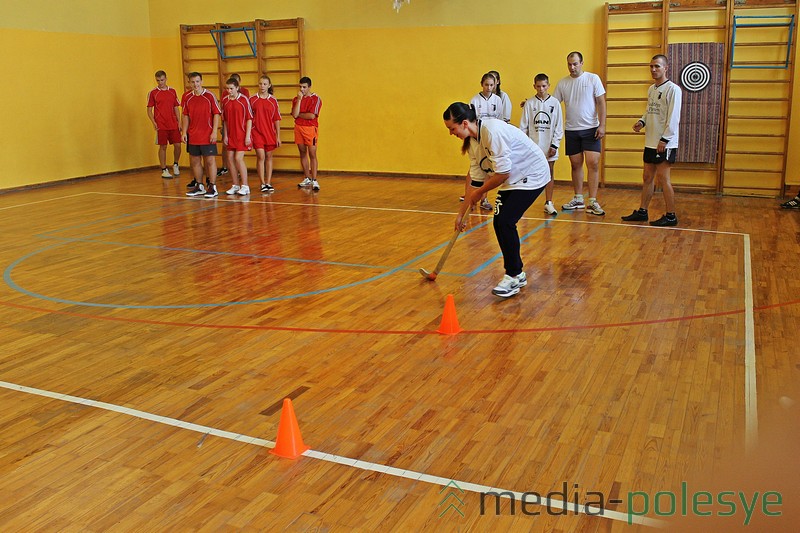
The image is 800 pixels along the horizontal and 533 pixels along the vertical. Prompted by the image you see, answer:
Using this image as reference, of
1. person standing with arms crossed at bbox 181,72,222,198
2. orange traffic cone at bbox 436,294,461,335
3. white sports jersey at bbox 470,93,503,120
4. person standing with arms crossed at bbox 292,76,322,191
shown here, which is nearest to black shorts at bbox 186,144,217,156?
person standing with arms crossed at bbox 181,72,222,198

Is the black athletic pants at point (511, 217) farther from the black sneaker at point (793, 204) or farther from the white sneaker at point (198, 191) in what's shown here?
the white sneaker at point (198, 191)

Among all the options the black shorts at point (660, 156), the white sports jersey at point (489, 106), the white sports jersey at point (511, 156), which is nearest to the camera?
the white sports jersey at point (511, 156)

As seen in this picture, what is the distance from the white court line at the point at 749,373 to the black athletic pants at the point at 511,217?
4.78 ft

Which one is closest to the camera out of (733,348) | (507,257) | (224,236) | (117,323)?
(733,348)

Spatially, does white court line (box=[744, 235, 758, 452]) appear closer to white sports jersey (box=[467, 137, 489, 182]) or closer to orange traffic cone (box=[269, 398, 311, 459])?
orange traffic cone (box=[269, 398, 311, 459])

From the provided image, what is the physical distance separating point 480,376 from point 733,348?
141 centimetres

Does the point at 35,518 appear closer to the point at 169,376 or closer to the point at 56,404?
the point at 56,404

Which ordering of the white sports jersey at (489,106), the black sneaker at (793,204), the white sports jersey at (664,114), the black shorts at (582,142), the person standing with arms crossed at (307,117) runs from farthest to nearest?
the person standing with arms crossed at (307,117) < the black sneaker at (793,204) < the white sports jersey at (489,106) < the black shorts at (582,142) < the white sports jersey at (664,114)

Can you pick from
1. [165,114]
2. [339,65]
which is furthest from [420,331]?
[165,114]

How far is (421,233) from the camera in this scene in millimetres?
7254

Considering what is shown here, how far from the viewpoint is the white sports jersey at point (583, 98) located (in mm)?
7938

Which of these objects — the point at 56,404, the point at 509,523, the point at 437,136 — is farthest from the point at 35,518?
the point at 437,136

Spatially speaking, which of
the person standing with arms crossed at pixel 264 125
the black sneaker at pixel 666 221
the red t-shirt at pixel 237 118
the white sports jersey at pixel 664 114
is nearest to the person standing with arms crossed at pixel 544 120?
the white sports jersey at pixel 664 114

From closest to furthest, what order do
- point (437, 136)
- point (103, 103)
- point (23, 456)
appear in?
point (23, 456), point (437, 136), point (103, 103)
